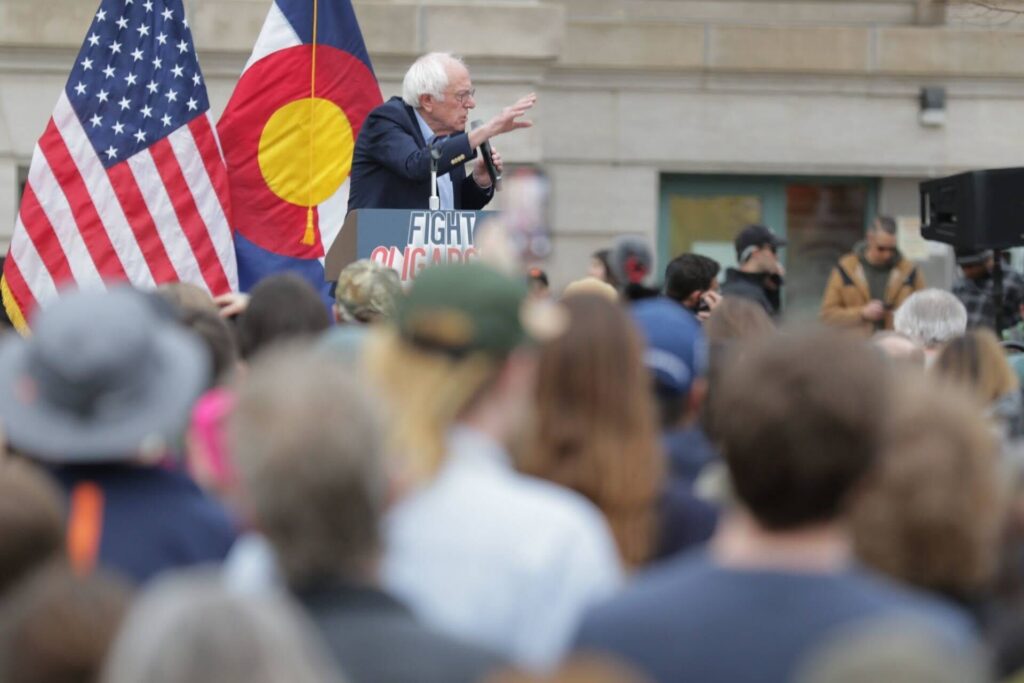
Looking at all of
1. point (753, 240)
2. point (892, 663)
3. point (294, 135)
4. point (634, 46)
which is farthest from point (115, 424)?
point (634, 46)

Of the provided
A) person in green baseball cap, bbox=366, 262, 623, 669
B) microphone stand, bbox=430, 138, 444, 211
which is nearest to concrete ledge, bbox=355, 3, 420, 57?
microphone stand, bbox=430, 138, 444, 211

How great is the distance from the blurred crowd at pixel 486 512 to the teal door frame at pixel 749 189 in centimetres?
962

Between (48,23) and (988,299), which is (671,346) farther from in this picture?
(48,23)

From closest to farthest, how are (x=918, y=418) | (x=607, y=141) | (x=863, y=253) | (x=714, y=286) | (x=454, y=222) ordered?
(x=918, y=418) → (x=454, y=222) → (x=714, y=286) → (x=863, y=253) → (x=607, y=141)

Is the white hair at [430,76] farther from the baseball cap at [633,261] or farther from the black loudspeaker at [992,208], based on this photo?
the black loudspeaker at [992,208]

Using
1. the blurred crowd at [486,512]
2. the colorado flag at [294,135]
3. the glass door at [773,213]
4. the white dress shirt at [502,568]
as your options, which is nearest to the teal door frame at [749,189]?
the glass door at [773,213]

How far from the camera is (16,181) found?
38.5 feet

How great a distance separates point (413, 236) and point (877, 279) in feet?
14.9

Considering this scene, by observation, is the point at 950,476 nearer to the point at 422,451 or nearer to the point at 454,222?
the point at 422,451

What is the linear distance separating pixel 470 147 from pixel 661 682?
15.3 ft

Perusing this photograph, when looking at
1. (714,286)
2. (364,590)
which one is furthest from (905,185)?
(364,590)

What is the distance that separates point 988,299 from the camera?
9625mm

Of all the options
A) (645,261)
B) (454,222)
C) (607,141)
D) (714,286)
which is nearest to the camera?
(645,261)

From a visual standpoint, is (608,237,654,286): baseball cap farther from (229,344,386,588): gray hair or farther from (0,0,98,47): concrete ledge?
(0,0,98,47): concrete ledge
